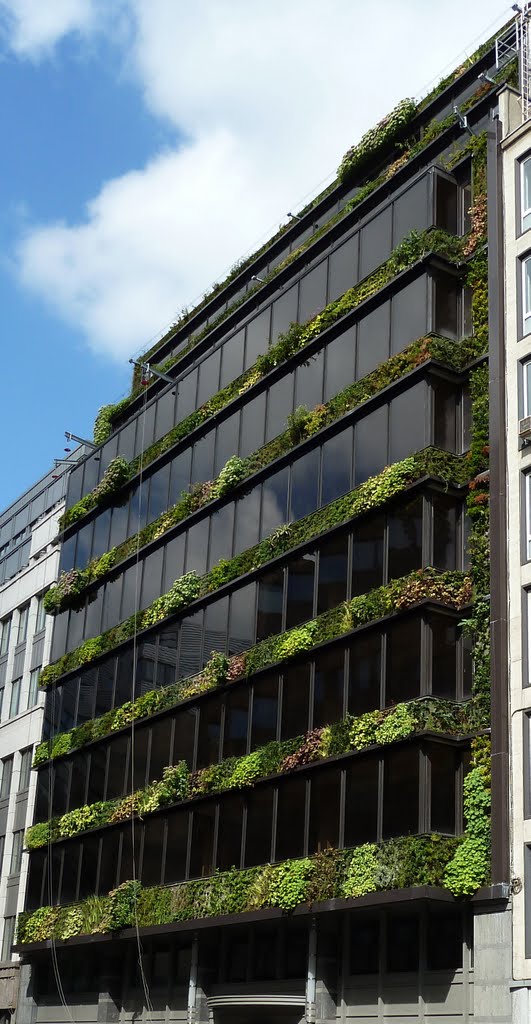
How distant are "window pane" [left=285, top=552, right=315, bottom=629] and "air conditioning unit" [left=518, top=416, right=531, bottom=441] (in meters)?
8.23

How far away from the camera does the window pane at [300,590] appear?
127 feet

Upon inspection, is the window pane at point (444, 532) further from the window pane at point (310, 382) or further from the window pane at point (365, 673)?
the window pane at point (310, 382)

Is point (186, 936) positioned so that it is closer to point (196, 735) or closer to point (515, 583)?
point (196, 735)

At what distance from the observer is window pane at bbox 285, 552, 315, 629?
127 ft

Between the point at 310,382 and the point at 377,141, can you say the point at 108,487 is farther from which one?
the point at 377,141

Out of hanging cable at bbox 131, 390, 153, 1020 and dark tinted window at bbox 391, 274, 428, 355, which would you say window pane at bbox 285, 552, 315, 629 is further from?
hanging cable at bbox 131, 390, 153, 1020

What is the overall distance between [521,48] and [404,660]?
18044mm

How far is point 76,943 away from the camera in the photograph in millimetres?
45406

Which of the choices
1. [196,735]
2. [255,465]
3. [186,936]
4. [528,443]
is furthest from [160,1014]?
[528,443]

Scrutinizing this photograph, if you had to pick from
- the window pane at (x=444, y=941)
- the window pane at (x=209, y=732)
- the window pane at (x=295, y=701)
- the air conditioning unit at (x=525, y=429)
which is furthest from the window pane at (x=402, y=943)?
the air conditioning unit at (x=525, y=429)

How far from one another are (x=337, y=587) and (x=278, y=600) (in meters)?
3.20

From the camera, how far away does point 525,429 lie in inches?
1307

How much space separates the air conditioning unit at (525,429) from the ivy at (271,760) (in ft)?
22.4

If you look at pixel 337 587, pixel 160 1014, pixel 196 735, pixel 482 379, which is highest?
pixel 482 379
